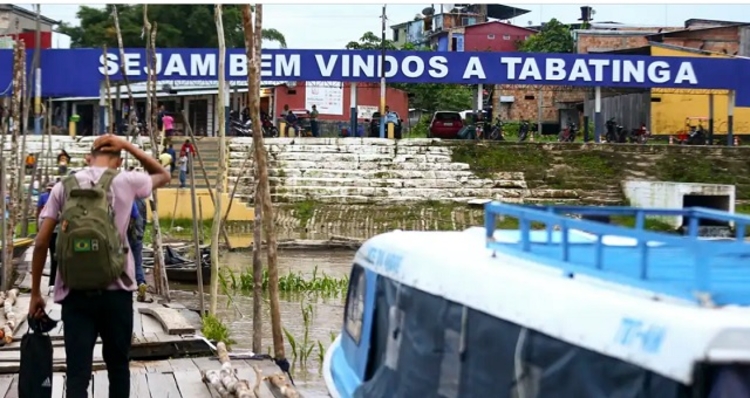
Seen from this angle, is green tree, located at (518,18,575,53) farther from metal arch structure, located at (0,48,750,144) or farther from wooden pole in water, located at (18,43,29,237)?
wooden pole in water, located at (18,43,29,237)

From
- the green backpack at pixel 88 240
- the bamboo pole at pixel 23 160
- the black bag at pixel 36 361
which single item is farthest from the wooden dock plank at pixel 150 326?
the bamboo pole at pixel 23 160

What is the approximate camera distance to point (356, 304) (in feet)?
20.5

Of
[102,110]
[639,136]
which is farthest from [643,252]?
[102,110]

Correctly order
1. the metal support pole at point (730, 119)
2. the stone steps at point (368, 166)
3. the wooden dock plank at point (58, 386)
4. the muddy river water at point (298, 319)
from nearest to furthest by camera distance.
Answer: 1. the wooden dock plank at point (58, 386)
2. the muddy river water at point (298, 319)
3. the stone steps at point (368, 166)
4. the metal support pole at point (730, 119)

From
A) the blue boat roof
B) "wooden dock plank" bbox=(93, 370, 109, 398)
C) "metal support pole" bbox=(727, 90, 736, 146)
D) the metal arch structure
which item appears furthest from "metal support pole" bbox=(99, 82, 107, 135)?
the blue boat roof

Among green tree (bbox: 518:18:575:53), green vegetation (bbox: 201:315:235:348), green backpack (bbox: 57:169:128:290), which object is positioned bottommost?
green vegetation (bbox: 201:315:235:348)

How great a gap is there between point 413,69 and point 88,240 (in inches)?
1209

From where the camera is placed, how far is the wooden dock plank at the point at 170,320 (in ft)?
31.4

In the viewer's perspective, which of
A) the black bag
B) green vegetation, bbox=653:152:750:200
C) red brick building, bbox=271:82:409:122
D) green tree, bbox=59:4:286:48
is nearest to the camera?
the black bag

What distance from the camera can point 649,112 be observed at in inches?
1601

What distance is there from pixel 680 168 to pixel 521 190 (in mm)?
4569

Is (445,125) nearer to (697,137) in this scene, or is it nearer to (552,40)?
(697,137)

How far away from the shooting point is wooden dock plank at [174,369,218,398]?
7496 mm

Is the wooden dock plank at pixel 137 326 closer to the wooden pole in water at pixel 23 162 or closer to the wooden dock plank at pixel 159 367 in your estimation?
the wooden dock plank at pixel 159 367
